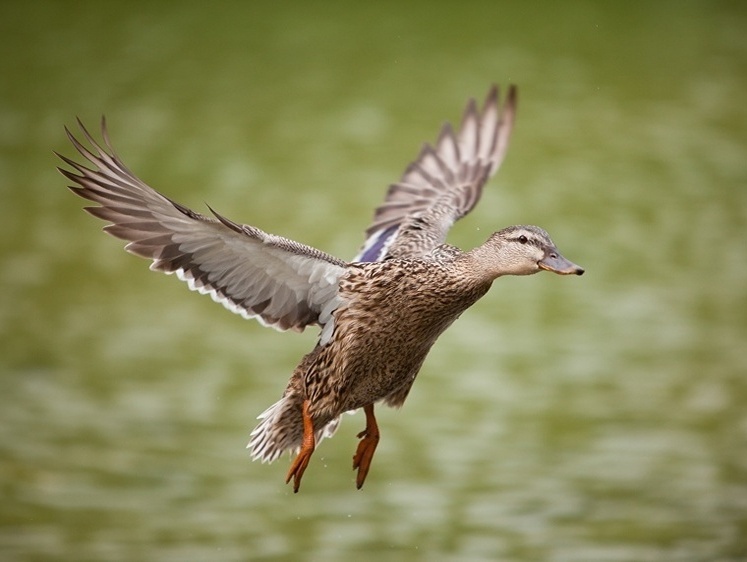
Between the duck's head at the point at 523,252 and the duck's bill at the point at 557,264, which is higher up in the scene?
the duck's head at the point at 523,252

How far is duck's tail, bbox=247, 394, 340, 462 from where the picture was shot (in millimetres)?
6988

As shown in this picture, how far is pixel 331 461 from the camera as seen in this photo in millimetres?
10242

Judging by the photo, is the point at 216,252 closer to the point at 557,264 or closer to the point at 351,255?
the point at 557,264

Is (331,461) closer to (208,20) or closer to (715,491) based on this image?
(715,491)

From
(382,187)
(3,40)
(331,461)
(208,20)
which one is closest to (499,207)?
(382,187)

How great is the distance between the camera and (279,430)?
278 inches

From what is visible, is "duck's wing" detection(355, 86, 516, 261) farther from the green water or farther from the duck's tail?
the green water

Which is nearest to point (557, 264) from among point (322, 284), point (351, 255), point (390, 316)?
point (390, 316)

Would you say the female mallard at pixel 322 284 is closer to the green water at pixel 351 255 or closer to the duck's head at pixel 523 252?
the duck's head at pixel 523 252

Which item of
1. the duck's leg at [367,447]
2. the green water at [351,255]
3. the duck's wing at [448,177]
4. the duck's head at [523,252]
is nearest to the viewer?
the duck's head at [523,252]

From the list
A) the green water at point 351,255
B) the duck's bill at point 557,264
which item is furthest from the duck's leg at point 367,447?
the green water at point 351,255

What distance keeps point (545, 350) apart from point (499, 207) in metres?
1.35

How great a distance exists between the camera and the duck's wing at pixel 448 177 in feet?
25.4

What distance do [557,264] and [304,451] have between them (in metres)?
1.27
